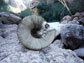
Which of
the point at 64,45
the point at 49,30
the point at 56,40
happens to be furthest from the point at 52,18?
the point at 49,30

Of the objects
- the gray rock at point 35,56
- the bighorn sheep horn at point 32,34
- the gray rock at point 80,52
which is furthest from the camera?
the gray rock at point 80,52

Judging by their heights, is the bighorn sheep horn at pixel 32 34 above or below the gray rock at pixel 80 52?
above

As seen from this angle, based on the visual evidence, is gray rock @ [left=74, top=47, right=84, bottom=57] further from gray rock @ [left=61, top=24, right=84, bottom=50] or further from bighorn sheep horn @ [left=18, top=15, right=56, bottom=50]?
bighorn sheep horn @ [left=18, top=15, right=56, bottom=50]

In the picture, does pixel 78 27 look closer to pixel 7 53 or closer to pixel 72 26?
pixel 72 26

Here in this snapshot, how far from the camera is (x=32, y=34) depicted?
12.2 feet

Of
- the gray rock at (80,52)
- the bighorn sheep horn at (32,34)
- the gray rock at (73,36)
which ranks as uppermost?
the bighorn sheep horn at (32,34)

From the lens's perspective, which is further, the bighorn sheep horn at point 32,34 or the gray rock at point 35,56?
the bighorn sheep horn at point 32,34

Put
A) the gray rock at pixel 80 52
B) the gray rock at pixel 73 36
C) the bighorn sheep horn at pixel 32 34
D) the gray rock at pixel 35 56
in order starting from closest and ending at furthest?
the gray rock at pixel 35 56
the bighorn sheep horn at pixel 32 34
the gray rock at pixel 80 52
the gray rock at pixel 73 36

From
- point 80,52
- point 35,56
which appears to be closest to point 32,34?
point 35,56

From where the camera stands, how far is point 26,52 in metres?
3.56

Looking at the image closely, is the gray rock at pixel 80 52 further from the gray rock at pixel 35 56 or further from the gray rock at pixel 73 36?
the gray rock at pixel 35 56

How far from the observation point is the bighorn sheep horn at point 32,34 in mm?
3580

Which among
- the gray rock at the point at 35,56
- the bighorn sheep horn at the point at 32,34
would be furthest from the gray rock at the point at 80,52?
the bighorn sheep horn at the point at 32,34

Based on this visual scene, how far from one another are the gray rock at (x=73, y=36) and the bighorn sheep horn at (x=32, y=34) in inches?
55.7
